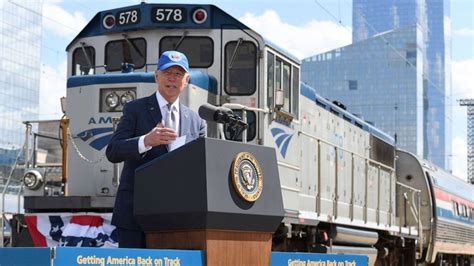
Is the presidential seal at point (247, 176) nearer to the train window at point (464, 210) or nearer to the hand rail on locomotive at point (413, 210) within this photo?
the hand rail on locomotive at point (413, 210)

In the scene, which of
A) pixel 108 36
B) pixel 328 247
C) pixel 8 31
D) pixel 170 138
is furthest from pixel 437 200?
pixel 8 31

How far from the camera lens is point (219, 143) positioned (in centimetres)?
314

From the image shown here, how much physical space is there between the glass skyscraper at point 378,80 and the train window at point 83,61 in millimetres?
103273

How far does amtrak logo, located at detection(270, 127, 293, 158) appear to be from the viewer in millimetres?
9352

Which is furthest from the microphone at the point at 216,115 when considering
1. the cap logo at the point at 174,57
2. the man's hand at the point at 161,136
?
the man's hand at the point at 161,136

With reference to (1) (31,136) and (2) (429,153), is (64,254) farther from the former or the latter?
(2) (429,153)

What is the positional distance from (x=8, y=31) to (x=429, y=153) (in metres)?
116

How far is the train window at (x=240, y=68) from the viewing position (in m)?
9.26

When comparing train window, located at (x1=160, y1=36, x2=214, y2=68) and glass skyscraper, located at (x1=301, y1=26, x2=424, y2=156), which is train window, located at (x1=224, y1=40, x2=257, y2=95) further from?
glass skyscraper, located at (x1=301, y1=26, x2=424, y2=156)

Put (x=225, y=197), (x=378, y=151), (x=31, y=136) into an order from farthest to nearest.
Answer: (x=378, y=151), (x=31, y=136), (x=225, y=197)

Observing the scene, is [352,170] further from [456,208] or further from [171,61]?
[171,61]

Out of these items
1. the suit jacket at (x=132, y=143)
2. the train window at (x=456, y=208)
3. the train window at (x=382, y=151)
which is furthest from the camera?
the train window at (x=456, y=208)

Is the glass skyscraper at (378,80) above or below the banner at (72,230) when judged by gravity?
above

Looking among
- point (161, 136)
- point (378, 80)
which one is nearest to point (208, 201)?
point (161, 136)
